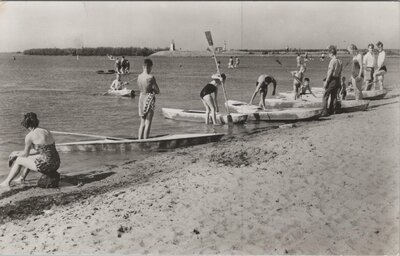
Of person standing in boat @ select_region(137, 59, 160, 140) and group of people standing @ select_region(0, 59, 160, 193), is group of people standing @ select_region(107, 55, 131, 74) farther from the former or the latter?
group of people standing @ select_region(0, 59, 160, 193)

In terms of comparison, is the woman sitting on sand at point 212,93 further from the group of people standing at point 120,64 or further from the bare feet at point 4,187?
the group of people standing at point 120,64

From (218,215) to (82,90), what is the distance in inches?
978

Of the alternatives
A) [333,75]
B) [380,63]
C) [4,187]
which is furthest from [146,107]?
[380,63]

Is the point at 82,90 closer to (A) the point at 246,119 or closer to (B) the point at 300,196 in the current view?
(A) the point at 246,119

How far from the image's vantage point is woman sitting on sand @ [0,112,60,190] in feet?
23.6

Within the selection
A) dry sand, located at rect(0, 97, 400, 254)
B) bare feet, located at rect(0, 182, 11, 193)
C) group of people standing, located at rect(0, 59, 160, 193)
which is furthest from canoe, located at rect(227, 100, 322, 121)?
bare feet, located at rect(0, 182, 11, 193)

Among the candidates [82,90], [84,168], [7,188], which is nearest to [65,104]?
[82,90]

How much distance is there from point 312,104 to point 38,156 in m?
10.8

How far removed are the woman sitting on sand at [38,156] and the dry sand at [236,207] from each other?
9.6 inches

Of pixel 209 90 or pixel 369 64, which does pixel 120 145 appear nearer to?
pixel 209 90

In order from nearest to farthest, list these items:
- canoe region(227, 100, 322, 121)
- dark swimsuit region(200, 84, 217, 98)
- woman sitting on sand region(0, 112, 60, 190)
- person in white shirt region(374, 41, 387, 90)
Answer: woman sitting on sand region(0, 112, 60, 190) < dark swimsuit region(200, 84, 217, 98) < canoe region(227, 100, 322, 121) < person in white shirt region(374, 41, 387, 90)

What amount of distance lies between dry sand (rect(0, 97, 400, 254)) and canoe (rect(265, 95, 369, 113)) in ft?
17.6

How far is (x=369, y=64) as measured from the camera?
17.1 meters

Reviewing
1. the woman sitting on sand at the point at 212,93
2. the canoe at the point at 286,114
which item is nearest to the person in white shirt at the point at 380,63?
the canoe at the point at 286,114
